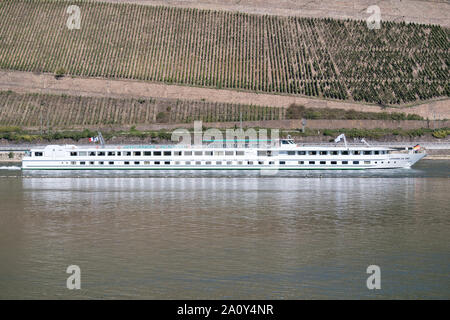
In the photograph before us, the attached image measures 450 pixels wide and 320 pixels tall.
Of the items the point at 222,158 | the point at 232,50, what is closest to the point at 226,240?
the point at 222,158

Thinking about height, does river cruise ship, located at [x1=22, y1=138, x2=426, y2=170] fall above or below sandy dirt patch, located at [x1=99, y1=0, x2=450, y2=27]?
below

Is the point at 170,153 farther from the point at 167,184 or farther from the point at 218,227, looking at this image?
the point at 218,227

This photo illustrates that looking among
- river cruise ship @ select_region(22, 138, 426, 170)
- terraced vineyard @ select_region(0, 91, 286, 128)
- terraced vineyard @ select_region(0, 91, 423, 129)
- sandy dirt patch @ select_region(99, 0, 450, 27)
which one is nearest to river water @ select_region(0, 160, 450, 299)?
river cruise ship @ select_region(22, 138, 426, 170)

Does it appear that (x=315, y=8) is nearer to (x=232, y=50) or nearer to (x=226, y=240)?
(x=232, y=50)

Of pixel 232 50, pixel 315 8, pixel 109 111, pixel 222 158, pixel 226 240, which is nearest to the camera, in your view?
pixel 226 240

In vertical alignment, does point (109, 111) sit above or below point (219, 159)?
above

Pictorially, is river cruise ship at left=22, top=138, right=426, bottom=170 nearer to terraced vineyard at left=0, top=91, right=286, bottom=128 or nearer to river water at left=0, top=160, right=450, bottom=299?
river water at left=0, top=160, right=450, bottom=299

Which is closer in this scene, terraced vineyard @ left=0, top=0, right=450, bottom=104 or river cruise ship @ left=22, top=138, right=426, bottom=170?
river cruise ship @ left=22, top=138, right=426, bottom=170
